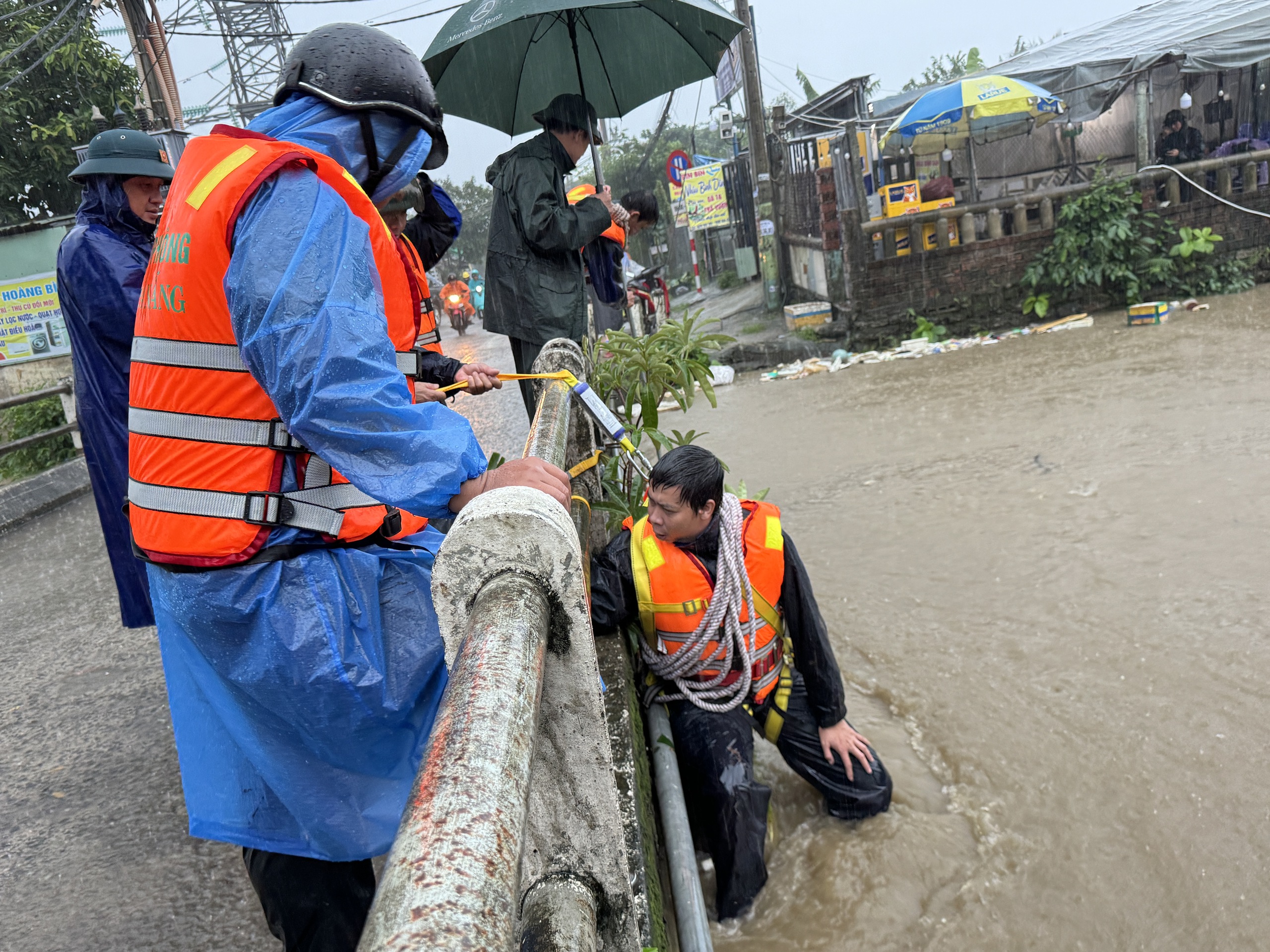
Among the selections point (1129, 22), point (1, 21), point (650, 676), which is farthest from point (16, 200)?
point (1129, 22)

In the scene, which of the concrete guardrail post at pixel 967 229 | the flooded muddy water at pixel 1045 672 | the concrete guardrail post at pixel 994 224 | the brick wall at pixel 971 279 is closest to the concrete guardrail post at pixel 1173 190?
the brick wall at pixel 971 279

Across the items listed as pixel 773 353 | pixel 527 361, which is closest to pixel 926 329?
pixel 773 353

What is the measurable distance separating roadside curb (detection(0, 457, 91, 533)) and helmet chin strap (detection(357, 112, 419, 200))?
6742 mm

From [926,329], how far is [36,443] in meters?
10.4

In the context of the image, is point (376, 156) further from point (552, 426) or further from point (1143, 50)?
point (1143, 50)

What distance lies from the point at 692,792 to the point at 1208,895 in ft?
4.93

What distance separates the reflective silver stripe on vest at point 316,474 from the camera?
5.21 ft

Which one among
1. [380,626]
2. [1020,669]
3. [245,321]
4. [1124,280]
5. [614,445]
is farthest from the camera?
[1124,280]

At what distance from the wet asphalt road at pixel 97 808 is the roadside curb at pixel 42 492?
9.08ft

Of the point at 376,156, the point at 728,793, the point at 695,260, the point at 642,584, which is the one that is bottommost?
the point at 728,793

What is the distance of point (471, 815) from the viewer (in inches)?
27.7

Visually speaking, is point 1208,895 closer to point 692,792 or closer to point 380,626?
point 692,792

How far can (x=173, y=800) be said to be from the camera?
3113 millimetres

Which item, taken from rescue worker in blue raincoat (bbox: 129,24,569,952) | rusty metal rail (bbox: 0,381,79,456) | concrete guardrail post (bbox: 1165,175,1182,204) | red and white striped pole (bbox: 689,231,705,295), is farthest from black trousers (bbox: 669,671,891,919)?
red and white striped pole (bbox: 689,231,705,295)
